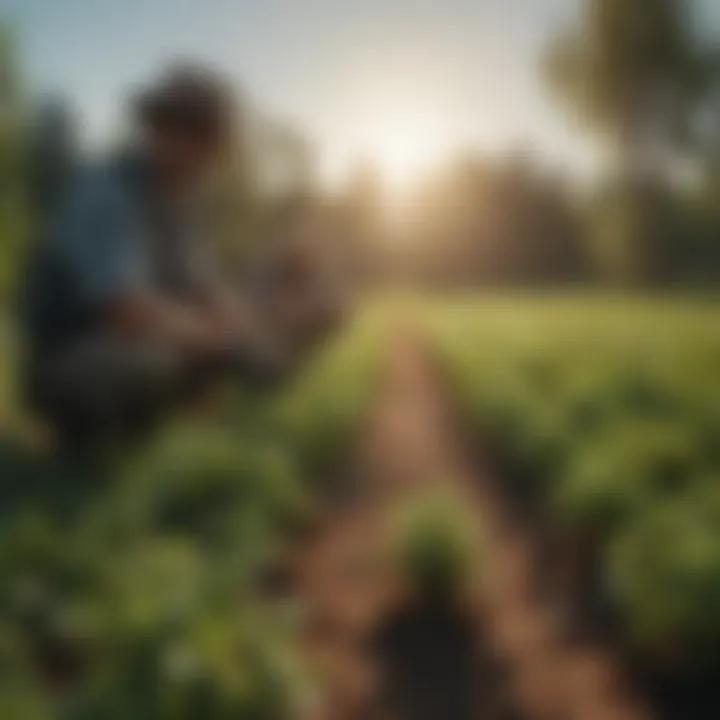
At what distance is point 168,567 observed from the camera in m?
1.96

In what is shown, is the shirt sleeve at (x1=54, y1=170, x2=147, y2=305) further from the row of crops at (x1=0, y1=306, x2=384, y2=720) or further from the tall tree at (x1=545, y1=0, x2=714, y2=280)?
the tall tree at (x1=545, y1=0, x2=714, y2=280)

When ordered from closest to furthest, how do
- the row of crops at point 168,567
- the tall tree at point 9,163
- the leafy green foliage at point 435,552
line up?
the row of crops at point 168,567, the leafy green foliage at point 435,552, the tall tree at point 9,163

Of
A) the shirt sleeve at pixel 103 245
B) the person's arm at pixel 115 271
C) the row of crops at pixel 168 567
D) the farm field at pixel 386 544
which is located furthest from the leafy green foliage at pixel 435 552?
the shirt sleeve at pixel 103 245

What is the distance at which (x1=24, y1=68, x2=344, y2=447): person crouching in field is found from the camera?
1.99 m

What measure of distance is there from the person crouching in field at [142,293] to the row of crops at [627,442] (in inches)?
19.3

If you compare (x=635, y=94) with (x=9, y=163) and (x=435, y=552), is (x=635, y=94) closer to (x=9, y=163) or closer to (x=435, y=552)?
(x=435, y=552)

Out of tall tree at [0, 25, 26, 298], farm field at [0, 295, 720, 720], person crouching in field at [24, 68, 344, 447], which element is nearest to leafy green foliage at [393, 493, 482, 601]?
farm field at [0, 295, 720, 720]

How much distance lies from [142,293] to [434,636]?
2.90ft

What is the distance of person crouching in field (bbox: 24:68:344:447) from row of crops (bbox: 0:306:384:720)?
14 cm

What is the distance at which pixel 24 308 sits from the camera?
8.98ft

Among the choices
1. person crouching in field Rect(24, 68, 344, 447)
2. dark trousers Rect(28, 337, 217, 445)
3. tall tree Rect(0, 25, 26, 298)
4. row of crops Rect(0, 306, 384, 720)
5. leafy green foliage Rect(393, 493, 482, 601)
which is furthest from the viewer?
tall tree Rect(0, 25, 26, 298)

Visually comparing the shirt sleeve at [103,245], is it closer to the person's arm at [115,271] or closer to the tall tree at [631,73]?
the person's arm at [115,271]

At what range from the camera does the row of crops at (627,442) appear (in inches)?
79.9

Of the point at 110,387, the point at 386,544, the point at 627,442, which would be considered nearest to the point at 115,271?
the point at 110,387
